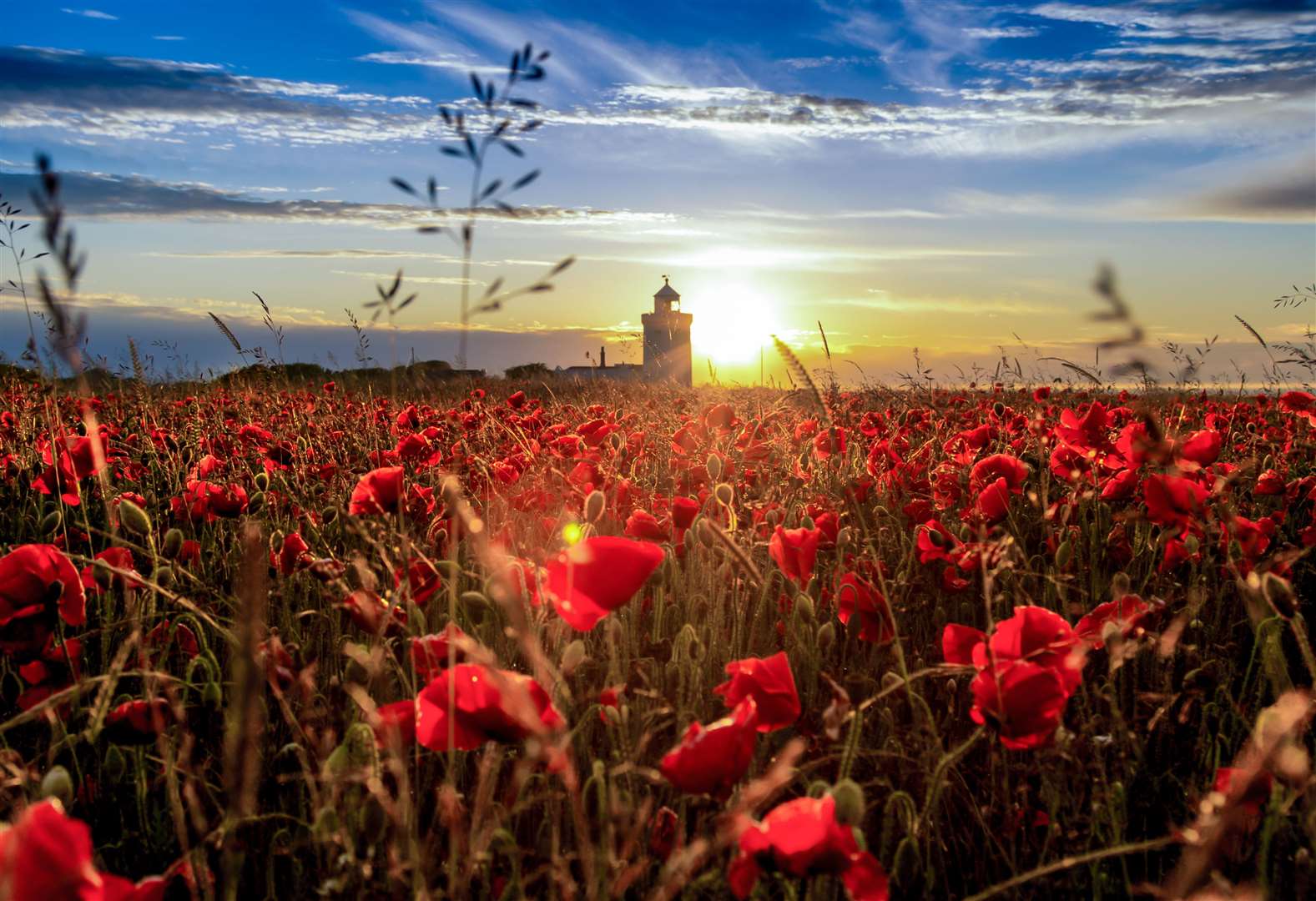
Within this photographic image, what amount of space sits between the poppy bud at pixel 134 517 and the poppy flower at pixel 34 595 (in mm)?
183

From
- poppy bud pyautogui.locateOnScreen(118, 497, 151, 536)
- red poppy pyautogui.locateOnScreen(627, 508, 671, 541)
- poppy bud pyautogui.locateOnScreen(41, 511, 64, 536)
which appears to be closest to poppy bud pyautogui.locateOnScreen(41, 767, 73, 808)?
poppy bud pyautogui.locateOnScreen(118, 497, 151, 536)

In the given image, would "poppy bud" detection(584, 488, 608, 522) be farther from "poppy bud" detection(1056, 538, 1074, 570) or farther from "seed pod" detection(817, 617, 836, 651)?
"poppy bud" detection(1056, 538, 1074, 570)

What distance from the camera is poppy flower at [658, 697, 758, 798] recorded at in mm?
1026

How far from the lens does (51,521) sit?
2676 mm

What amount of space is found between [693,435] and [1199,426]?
11.7ft

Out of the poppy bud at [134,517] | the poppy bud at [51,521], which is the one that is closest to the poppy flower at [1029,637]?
the poppy bud at [134,517]

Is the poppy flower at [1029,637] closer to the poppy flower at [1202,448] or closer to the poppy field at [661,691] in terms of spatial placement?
the poppy field at [661,691]

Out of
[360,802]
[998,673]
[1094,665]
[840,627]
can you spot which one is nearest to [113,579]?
[360,802]

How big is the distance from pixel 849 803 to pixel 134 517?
1.52 metres

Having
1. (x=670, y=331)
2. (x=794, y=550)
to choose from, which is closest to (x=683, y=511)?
(x=794, y=550)

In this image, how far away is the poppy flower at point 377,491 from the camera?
1.79 metres

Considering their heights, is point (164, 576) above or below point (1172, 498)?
below

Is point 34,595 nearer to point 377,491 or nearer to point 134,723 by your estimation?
point 134,723

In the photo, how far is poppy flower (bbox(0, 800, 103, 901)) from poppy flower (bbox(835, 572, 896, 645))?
52.1 inches
